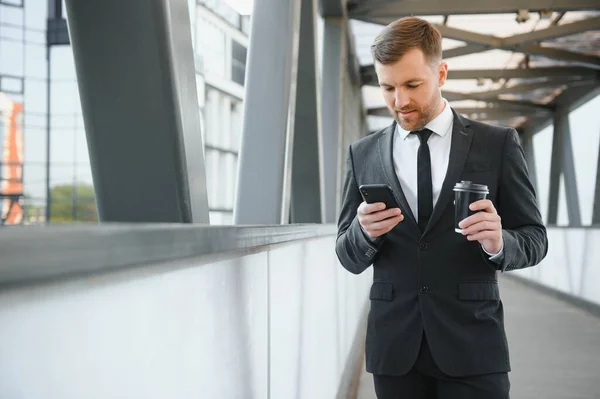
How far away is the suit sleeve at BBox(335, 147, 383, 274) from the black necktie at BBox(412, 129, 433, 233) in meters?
0.14

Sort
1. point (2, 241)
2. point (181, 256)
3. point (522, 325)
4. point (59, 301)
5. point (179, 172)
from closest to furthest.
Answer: point (2, 241)
point (59, 301)
point (181, 256)
point (179, 172)
point (522, 325)

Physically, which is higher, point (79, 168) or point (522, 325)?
point (79, 168)

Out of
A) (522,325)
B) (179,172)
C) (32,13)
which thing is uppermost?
(32,13)

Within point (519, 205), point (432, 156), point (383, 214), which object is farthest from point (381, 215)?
point (519, 205)

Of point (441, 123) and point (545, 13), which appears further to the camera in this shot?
point (545, 13)

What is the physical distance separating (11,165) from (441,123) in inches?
48.7

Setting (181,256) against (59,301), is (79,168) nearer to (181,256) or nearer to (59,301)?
(181,256)

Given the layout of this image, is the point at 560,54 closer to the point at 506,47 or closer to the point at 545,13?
the point at 506,47

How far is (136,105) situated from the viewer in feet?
6.66

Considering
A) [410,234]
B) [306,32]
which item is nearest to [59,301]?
[410,234]

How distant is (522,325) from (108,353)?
31.1 ft

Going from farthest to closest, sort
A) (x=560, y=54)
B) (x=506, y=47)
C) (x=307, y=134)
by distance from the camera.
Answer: (x=560, y=54) < (x=506, y=47) < (x=307, y=134)

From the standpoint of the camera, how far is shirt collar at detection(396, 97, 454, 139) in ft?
7.13

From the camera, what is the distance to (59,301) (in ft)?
3.04
